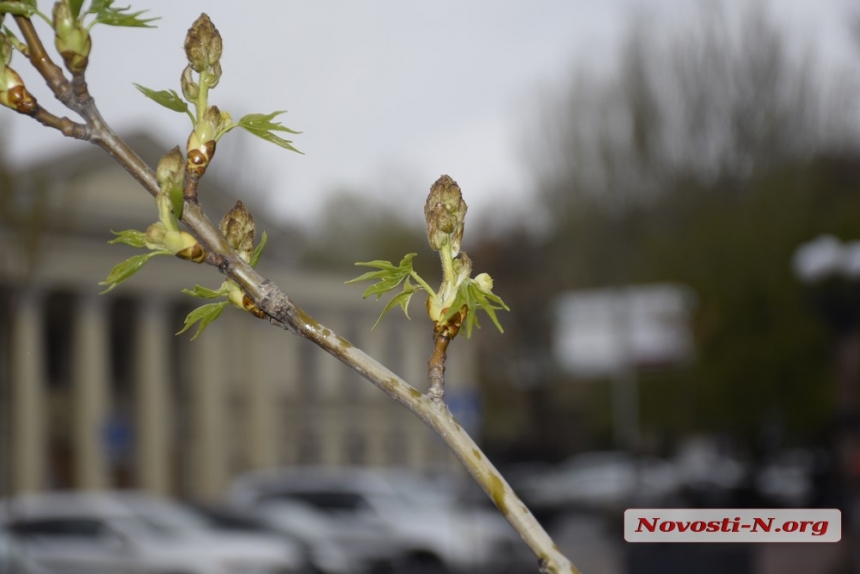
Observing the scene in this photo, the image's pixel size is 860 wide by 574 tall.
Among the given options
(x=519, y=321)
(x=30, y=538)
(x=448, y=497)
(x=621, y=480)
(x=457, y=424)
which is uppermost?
(x=519, y=321)

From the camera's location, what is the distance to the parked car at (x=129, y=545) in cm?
1650

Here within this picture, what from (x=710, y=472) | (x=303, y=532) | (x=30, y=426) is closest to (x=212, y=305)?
(x=303, y=532)

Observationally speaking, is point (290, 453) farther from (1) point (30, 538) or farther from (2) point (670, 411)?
(1) point (30, 538)

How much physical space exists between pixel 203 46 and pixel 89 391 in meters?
38.1

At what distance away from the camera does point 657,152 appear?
4288cm

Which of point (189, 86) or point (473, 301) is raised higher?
point (189, 86)

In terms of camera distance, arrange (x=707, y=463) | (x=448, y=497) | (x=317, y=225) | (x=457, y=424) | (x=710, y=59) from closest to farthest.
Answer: (x=457, y=424), (x=448, y=497), (x=710, y=59), (x=707, y=463), (x=317, y=225)

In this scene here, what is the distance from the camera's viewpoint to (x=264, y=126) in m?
1.00

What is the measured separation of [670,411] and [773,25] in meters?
12.4

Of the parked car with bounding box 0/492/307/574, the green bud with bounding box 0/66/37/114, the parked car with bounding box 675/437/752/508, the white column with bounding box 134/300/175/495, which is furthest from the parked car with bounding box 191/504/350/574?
the white column with bounding box 134/300/175/495

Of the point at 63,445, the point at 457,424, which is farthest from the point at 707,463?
the point at 457,424

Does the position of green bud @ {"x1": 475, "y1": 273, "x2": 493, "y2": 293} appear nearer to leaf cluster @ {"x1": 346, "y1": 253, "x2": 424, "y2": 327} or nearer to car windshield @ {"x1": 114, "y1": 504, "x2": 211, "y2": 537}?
leaf cluster @ {"x1": 346, "y1": 253, "x2": 424, "y2": 327}

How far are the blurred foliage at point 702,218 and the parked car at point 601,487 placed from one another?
Answer: 178 centimetres

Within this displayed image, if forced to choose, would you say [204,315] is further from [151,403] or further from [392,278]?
[151,403]
